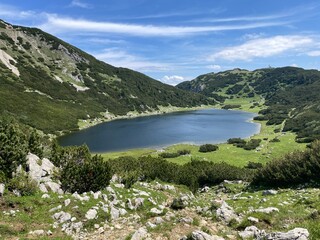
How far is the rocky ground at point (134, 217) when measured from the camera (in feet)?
55.9

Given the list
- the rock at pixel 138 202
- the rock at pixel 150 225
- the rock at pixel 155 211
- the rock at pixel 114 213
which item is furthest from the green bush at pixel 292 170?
the rock at pixel 150 225

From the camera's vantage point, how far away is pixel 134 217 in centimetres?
2094

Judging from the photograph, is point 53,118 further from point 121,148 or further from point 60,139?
point 121,148

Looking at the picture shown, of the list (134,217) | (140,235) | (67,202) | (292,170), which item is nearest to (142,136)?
(292,170)

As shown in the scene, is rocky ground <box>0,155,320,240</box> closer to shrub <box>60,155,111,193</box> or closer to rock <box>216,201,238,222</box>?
rock <box>216,201,238,222</box>

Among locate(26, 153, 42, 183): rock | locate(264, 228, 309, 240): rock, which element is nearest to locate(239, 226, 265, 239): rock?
→ locate(264, 228, 309, 240): rock

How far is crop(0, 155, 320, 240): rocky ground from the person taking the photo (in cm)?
1703

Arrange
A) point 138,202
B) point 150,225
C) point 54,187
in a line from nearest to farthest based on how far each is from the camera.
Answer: point 150,225, point 138,202, point 54,187

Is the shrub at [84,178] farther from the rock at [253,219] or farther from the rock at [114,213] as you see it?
the rock at [253,219]

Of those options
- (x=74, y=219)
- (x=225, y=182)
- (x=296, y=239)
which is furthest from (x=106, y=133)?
(x=296, y=239)

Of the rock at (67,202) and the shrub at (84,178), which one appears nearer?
the rock at (67,202)

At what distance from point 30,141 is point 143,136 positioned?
83.7 m

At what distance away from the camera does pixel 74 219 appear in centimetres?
1897

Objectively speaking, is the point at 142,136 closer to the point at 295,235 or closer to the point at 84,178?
the point at 84,178
